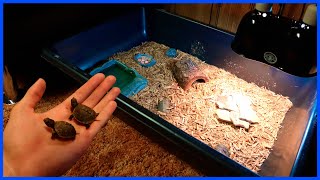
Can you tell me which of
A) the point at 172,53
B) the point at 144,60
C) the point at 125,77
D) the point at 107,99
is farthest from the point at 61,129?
the point at 172,53

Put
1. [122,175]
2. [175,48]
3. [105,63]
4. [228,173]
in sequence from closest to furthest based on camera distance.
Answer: [228,173] → [122,175] → [105,63] → [175,48]

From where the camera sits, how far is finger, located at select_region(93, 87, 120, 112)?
150 cm

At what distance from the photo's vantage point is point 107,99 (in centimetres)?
153

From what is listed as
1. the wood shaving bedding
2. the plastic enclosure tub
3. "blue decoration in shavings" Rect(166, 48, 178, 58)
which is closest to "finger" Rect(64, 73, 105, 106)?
the plastic enclosure tub

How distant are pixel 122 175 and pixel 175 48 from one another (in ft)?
4.01

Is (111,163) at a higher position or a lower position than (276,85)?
lower

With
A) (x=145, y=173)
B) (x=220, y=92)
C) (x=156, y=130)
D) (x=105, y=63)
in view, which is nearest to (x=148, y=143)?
(x=145, y=173)

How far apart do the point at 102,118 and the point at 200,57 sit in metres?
1.23

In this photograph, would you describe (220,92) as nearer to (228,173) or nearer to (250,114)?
(250,114)

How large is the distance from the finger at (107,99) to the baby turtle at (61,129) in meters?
0.21

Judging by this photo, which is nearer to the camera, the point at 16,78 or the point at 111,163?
the point at 111,163

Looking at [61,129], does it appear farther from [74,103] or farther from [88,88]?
[88,88]

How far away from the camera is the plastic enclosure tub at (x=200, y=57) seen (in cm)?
141

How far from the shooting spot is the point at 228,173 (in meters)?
1.32
